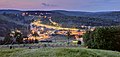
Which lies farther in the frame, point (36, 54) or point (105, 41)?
point (105, 41)

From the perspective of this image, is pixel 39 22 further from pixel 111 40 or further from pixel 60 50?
pixel 60 50

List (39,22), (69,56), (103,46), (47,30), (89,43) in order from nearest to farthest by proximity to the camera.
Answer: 1. (69,56)
2. (103,46)
3. (89,43)
4. (47,30)
5. (39,22)

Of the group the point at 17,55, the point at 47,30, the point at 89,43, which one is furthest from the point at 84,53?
the point at 47,30

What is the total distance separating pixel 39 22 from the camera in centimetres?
19850

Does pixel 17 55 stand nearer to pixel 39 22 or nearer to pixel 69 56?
pixel 69 56

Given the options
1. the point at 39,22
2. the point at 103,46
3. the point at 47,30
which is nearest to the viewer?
the point at 103,46

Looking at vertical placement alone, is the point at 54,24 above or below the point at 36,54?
below

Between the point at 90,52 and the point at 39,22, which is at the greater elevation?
the point at 90,52

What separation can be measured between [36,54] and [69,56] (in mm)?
2086

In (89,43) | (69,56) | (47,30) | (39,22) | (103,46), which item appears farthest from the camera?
(39,22)

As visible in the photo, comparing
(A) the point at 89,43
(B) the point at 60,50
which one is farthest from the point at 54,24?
(B) the point at 60,50

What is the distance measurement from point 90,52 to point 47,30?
165 meters

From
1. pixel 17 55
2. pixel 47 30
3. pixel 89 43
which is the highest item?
pixel 17 55

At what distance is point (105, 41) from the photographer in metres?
37.6
